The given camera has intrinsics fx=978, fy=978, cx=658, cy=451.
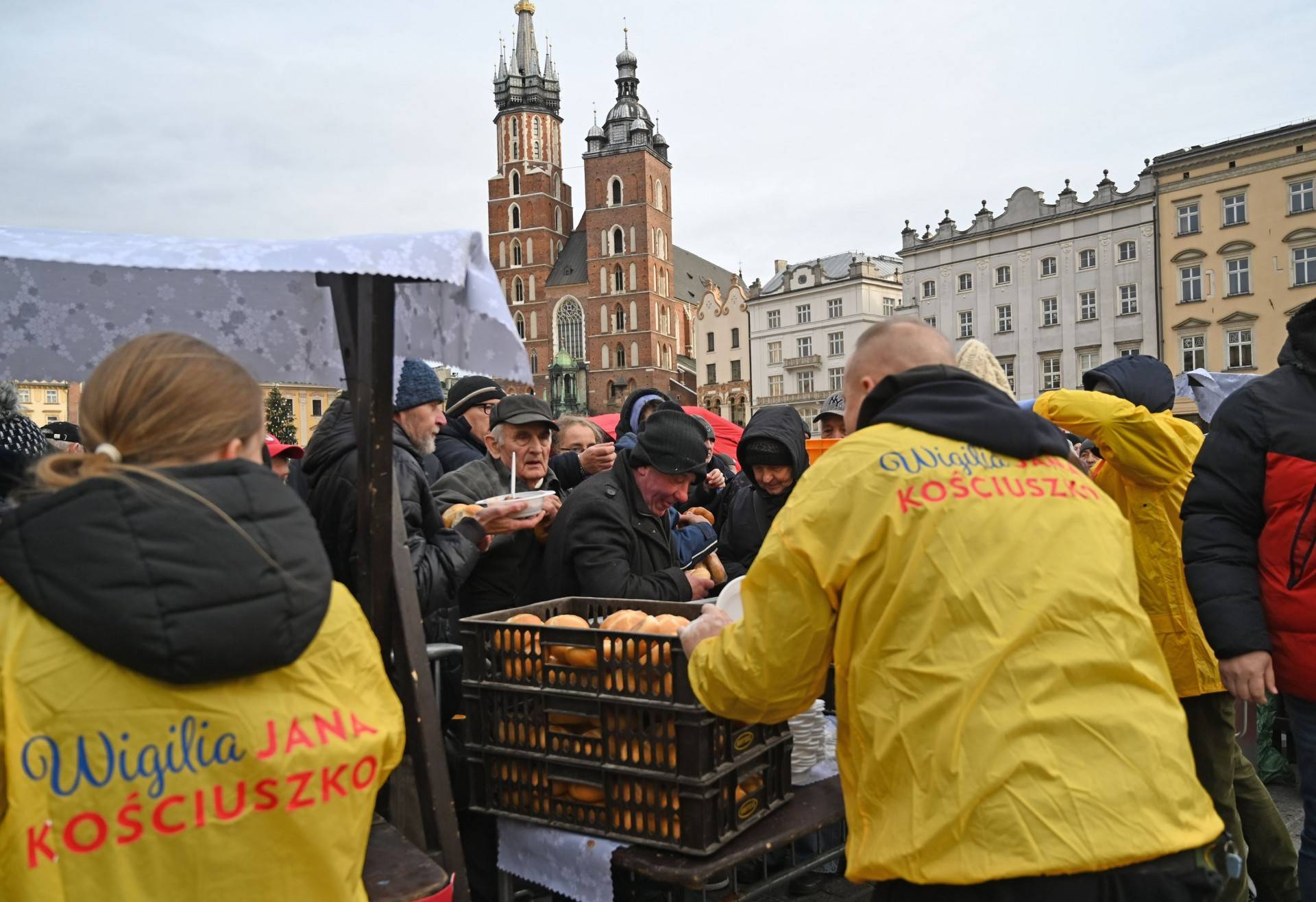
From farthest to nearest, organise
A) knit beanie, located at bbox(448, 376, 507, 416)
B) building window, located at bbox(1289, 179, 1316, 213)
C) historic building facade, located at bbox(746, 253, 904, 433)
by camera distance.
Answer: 1. historic building facade, located at bbox(746, 253, 904, 433)
2. building window, located at bbox(1289, 179, 1316, 213)
3. knit beanie, located at bbox(448, 376, 507, 416)

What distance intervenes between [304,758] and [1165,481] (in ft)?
11.4

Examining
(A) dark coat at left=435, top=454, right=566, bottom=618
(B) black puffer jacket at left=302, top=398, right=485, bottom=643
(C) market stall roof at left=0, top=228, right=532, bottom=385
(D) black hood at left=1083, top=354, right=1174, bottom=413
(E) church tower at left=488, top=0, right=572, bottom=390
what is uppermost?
(E) church tower at left=488, top=0, right=572, bottom=390

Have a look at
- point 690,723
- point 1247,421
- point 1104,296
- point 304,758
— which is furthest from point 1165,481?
point 1104,296

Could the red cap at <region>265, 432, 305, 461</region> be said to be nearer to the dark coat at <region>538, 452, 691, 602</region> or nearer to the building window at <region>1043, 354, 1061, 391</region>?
the dark coat at <region>538, 452, 691, 602</region>

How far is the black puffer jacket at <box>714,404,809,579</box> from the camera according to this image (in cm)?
506

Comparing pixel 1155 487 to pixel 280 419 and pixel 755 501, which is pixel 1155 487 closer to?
pixel 755 501

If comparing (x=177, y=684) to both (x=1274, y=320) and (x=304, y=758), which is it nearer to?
(x=304, y=758)

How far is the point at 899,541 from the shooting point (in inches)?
78.4

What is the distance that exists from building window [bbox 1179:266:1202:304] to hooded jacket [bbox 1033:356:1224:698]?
41.5 metres

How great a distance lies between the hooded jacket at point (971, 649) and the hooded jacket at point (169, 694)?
961 mm

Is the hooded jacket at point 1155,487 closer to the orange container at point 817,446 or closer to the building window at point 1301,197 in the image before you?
the orange container at point 817,446

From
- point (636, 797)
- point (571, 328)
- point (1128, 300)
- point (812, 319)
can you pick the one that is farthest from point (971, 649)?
point (571, 328)

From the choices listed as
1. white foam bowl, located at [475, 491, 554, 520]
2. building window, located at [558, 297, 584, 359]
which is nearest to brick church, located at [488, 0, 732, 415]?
building window, located at [558, 297, 584, 359]

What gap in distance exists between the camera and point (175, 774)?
63.7 inches
